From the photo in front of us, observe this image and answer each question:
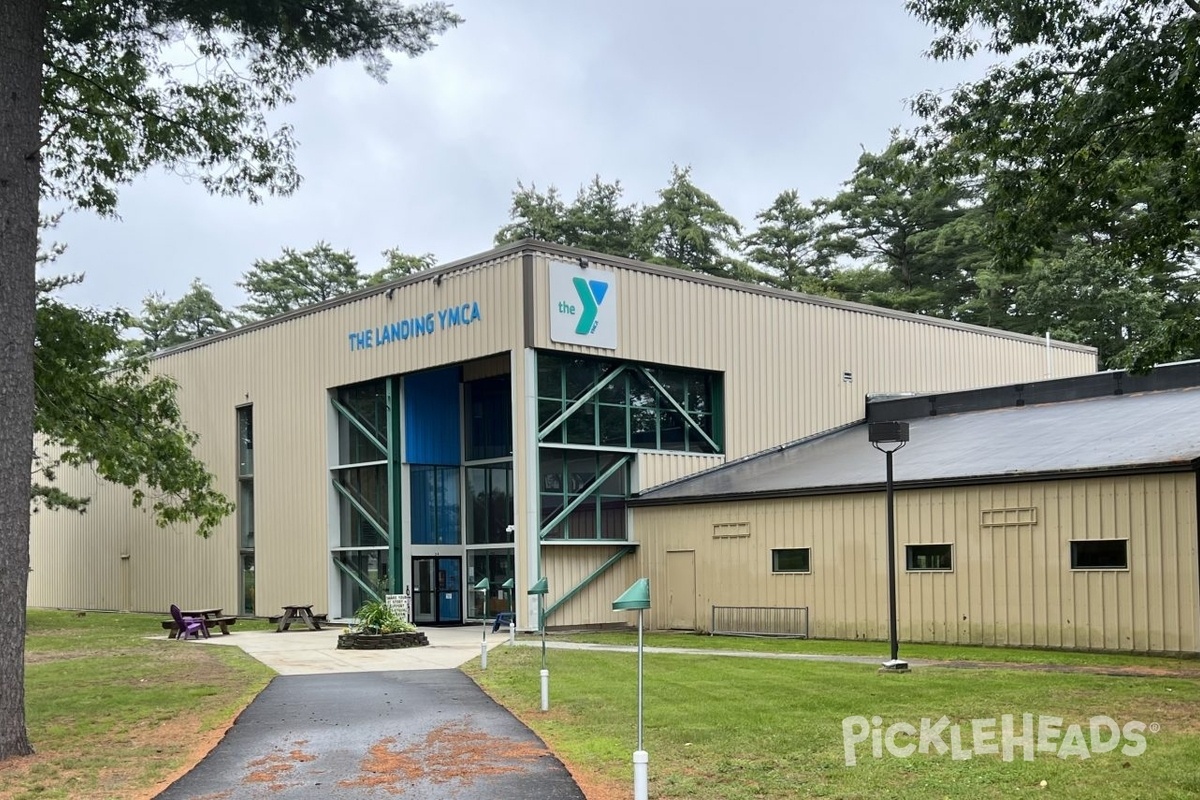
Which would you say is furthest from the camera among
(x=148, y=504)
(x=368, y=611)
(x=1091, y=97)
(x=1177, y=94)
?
(x=148, y=504)

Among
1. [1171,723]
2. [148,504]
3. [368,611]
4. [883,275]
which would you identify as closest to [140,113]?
[368,611]

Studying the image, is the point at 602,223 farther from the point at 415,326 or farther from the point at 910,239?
the point at 415,326

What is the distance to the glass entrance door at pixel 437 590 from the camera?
32094 mm

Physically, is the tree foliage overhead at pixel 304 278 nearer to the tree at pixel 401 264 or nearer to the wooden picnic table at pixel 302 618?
the tree at pixel 401 264

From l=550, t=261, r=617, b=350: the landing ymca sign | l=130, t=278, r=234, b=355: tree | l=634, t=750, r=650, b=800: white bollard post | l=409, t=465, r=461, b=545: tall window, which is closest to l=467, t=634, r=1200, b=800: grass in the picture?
l=634, t=750, r=650, b=800: white bollard post

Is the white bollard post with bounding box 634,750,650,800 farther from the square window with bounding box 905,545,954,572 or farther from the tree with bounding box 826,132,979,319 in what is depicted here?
the tree with bounding box 826,132,979,319

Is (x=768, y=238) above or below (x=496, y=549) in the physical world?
above

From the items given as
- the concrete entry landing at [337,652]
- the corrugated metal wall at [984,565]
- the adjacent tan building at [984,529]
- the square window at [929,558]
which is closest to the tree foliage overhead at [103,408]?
the concrete entry landing at [337,652]

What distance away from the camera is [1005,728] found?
11438 mm

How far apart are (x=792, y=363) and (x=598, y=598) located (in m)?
8.72

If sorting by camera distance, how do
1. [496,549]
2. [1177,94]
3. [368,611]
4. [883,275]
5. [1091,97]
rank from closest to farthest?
[1177,94] → [1091,97] → [368,611] → [496,549] → [883,275]

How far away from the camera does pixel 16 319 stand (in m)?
12.6

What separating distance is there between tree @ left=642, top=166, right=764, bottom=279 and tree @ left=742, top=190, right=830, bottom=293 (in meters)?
2.28

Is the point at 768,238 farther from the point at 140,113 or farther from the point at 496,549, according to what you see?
the point at 140,113
